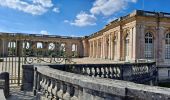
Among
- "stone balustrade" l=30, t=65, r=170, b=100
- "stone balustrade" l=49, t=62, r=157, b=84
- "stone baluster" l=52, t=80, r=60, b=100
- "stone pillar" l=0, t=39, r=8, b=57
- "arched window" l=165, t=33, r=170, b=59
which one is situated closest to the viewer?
"stone balustrade" l=30, t=65, r=170, b=100

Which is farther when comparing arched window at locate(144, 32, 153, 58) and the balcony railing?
arched window at locate(144, 32, 153, 58)

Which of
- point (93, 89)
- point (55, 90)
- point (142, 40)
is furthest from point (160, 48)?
point (93, 89)

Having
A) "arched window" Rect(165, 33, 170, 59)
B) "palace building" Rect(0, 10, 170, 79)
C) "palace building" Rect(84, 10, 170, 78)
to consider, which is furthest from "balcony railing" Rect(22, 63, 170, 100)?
Answer: "arched window" Rect(165, 33, 170, 59)

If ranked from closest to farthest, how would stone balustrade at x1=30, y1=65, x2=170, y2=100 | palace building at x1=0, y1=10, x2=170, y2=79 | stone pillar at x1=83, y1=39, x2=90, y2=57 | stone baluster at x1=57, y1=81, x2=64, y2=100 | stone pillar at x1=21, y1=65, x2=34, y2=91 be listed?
stone balustrade at x1=30, y1=65, x2=170, y2=100 → stone baluster at x1=57, y1=81, x2=64, y2=100 → stone pillar at x1=21, y1=65, x2=34, y2=91 → palace building at x1=0, y1=10, x2=170, y2=79 → stone pillar at x1=83, y1=39, x2=90, y2=57

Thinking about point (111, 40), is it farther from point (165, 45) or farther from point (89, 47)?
point (89, 47)

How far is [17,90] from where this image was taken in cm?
671

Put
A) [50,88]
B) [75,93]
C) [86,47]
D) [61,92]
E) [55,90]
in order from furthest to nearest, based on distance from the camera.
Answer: [86,47]
[50,88]
[55,90]
[61,92]
[75,93]

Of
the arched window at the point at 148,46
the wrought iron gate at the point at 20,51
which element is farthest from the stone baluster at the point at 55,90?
the arched window at the point at 148,46

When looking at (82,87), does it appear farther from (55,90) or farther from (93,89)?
(55,90)

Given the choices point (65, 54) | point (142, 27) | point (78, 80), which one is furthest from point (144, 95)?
point (142, 27)

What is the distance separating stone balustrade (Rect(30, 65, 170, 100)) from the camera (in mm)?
2396

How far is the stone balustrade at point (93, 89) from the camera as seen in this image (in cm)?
240

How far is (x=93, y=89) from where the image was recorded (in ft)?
9.82

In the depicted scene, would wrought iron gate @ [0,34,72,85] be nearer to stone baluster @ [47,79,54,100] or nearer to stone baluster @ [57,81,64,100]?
stone baluster @ [47,79,54,100]
